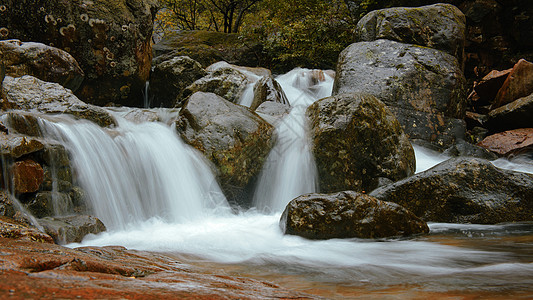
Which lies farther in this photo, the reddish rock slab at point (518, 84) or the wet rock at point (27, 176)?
the reddish rock slab at point (518, 84)

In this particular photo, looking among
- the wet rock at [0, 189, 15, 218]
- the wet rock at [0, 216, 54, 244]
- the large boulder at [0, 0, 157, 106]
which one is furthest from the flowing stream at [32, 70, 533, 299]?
the large boulder at [0, 0, 157, 106]

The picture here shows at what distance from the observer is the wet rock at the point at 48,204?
12.7ft

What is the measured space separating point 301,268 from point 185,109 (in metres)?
3.91

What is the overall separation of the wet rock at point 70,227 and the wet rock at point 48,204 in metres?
0.16

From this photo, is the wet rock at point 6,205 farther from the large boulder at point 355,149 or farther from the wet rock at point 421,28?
the wet rock at point 421,28

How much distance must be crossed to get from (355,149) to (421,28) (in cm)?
524

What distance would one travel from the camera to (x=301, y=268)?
3172 millimetres

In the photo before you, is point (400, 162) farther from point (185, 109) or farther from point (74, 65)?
point (74, 65)

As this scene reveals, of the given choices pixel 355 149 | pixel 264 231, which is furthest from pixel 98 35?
pixel 264 231

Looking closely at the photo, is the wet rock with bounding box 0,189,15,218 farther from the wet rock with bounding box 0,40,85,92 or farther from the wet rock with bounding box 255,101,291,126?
the wet rock with bounding box 255,101,291,126

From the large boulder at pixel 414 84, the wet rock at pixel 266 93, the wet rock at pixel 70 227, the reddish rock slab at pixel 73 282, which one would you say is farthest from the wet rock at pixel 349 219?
the wet rock at pixel 266 93

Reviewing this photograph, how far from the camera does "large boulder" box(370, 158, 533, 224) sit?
→ 4.74m

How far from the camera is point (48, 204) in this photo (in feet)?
13.1

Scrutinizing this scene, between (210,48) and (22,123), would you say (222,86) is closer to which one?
→ (210,48)
